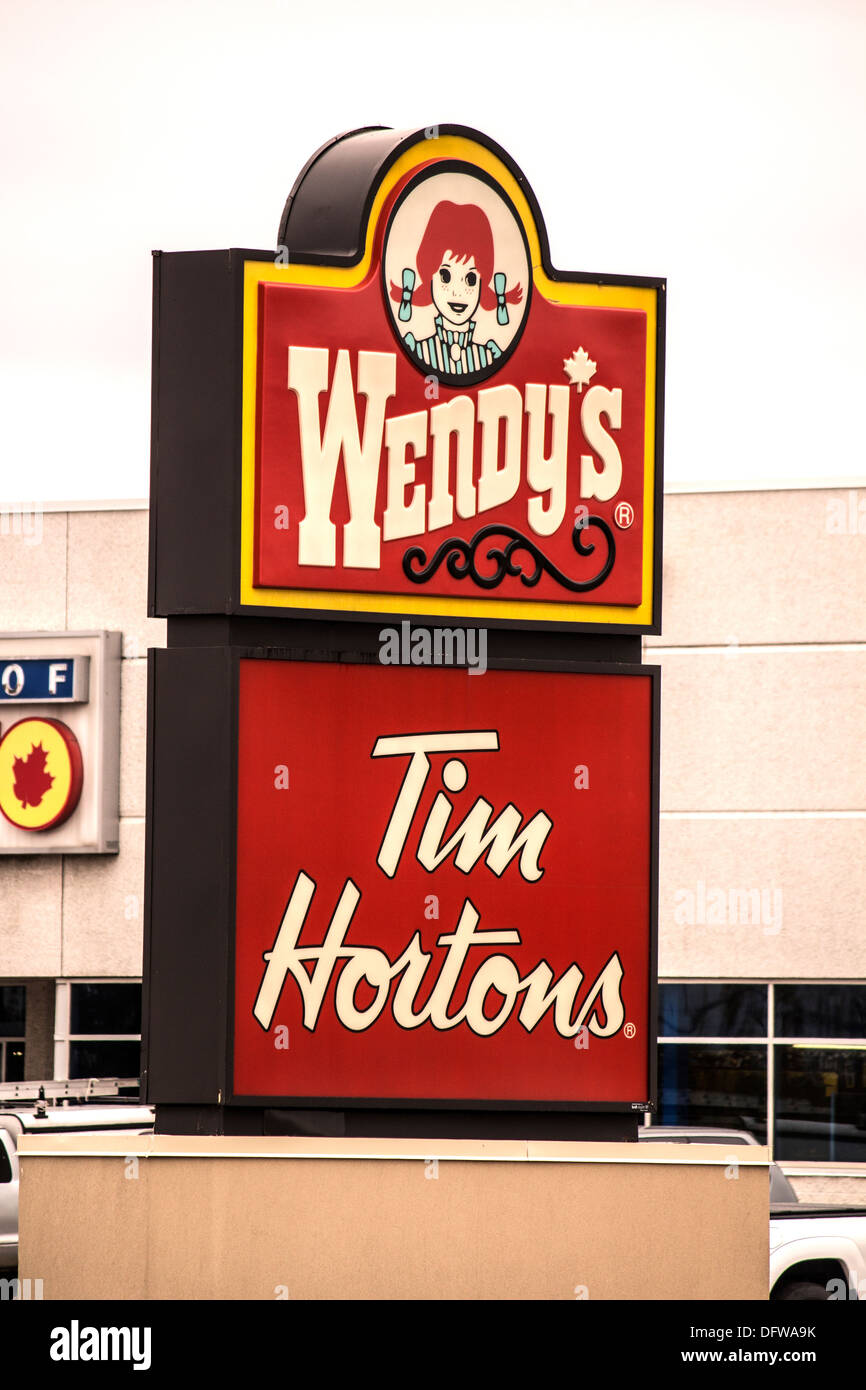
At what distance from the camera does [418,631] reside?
401 inches

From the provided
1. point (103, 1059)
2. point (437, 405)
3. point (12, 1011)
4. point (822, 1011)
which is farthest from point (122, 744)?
point (437, 405)

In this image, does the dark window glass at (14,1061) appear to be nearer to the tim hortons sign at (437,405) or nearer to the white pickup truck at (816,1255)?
the white pickup truck at (816,1255)

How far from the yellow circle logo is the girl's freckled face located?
50.7 ft

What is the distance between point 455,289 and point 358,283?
1.84 ft

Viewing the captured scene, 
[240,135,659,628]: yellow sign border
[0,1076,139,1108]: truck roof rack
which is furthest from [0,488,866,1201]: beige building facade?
[240,135,659,628]: yellow sign border

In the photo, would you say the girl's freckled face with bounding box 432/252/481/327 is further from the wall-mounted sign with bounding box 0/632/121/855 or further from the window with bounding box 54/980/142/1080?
the window with bounding box 54/980/142/1080

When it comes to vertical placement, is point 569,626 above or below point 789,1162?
above

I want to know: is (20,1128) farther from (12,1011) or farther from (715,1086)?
(715,1086)

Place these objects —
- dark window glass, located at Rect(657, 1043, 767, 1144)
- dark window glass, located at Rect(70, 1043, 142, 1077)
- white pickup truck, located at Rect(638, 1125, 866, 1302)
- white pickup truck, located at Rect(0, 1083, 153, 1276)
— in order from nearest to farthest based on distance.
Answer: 1. white pickup truck, located at Rect(638, 1125, 866, 1302)
2. white pickup truck, located at Rect(0, 1083, 153, 1276)
3. dark window glass, located at Rect(657, 1043, 767, 1144)
4. dark window glass, located at Rect(70, 1043, 142, 1077)

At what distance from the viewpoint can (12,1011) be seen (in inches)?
1040

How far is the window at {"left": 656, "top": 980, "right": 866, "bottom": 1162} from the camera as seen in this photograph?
23.4m
